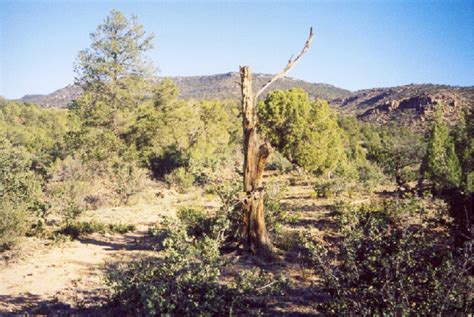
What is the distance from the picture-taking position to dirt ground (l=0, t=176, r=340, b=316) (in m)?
5.67

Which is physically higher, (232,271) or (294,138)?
(294,138)

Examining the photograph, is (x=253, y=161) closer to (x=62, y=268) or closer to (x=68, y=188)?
(x=62, y=268)

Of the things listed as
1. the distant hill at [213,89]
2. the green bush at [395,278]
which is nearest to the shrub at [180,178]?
the green bush at [395,278]

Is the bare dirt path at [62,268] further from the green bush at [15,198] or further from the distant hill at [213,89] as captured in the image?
the distant hill at [213,89]

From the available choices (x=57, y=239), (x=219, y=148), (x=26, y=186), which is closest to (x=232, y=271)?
(x=57, y=239)

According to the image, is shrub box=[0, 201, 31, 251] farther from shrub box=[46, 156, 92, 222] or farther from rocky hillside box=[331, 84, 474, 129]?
rocky hillside box=[331, 84, 474, 129]

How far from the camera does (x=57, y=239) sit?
922 centimetres

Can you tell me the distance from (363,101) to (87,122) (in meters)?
78.6

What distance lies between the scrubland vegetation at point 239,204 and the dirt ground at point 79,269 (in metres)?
0.19

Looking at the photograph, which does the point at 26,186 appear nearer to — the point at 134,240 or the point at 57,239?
the point at 57,239

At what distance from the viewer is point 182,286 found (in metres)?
4.36

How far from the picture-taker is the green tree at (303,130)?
→ 23.2 meters

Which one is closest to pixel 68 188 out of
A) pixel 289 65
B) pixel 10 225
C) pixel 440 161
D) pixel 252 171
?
pixel 10 225

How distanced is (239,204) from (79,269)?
3.79 meters
